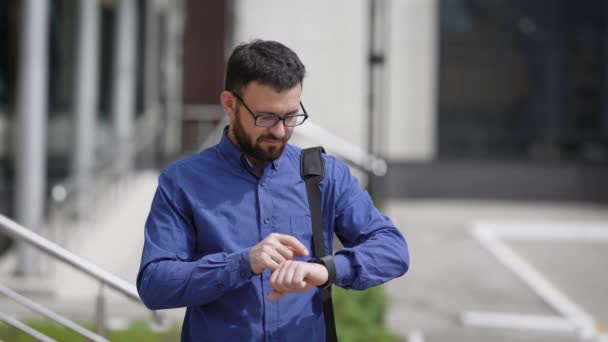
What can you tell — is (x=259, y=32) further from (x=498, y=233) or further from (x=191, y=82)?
(x=498, y=233)

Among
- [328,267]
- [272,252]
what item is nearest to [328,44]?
[328,267]

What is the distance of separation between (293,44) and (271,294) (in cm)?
1818

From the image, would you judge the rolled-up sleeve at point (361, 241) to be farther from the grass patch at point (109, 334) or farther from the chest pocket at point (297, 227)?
the grass patch at point (109, 334)

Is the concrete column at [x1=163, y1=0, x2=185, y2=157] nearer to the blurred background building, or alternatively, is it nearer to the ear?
the blurred background building

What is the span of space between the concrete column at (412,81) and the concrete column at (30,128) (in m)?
12.0

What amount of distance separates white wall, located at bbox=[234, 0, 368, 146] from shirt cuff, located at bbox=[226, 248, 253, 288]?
58.4 ft

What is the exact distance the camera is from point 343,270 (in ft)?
6.77

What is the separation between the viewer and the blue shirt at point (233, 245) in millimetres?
2035

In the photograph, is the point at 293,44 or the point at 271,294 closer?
the point at 271,294

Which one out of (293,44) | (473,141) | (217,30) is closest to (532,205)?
(473,141)

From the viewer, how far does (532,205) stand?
19.6 m

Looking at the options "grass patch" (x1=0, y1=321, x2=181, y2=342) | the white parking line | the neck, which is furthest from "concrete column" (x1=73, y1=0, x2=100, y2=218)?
the neck

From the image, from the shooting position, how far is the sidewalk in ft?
29.9

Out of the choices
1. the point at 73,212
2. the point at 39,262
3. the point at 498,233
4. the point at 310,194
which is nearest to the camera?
the point at 310,194
